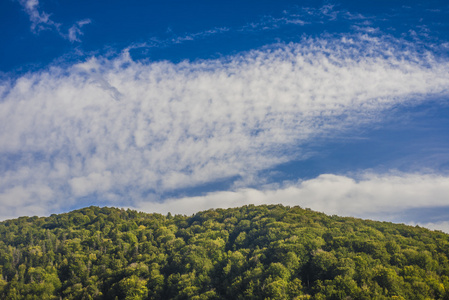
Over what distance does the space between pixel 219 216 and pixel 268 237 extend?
173ft

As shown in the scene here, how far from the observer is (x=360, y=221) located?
133375mm

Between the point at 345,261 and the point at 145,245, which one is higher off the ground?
the point at 145,245

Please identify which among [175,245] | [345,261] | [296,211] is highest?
[296,211]

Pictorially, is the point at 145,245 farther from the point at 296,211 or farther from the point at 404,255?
the point at 404,255

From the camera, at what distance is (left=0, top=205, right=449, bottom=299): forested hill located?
82312mm

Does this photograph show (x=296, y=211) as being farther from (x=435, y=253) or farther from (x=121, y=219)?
(x=121, y=219)

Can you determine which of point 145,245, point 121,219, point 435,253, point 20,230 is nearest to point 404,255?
point 435,253

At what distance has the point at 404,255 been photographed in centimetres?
9169

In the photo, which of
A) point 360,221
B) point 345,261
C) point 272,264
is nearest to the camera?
point 345,261

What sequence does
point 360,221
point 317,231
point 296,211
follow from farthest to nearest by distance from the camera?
1. point 296,211
2. point 360,221
3. point 317,231

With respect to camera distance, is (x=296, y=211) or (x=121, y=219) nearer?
(x=296, y=211)

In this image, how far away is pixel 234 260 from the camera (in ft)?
363

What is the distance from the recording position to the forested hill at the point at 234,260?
8231 centimetres

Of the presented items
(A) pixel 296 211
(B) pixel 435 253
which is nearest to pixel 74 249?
(A) pixel 296 211
